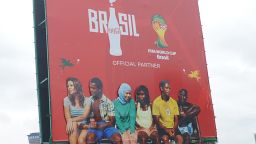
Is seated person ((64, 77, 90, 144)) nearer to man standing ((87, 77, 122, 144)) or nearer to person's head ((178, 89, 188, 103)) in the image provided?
man standing ((87, 77, 122, 144))

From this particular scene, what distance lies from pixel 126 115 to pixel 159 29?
364cm

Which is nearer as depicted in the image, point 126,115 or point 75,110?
point 75,110

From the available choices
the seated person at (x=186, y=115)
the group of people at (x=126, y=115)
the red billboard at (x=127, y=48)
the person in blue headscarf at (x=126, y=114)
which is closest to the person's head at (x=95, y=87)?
the group of people at (x=126, y=115)

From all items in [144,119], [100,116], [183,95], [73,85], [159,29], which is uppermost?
[159,29]

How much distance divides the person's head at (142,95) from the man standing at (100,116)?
1.21 meters

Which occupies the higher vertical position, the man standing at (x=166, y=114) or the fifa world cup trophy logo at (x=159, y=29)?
the fifa world cup trophy logo at (x=159, y=29)

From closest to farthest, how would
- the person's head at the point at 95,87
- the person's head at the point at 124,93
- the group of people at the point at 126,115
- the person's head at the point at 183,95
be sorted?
1. the group of people at the point at 126,115
2. the person's head at the point at 95,87
3. the person's head at the point at 124,93
4. the person's head at the point at 183,95

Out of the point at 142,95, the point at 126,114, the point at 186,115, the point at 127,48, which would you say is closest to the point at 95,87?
the point at 126,114

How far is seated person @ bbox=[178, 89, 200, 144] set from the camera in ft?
57.9

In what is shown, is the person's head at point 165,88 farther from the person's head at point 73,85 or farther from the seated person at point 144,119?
the person's head at point 73,85

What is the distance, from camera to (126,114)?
1642 cm

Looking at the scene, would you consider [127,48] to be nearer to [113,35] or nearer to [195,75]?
[113,35]

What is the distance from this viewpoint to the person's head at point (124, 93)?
16516 millimetres

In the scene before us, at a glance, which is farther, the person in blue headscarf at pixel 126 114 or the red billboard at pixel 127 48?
the person in blue headscarf at pixel 126 114
